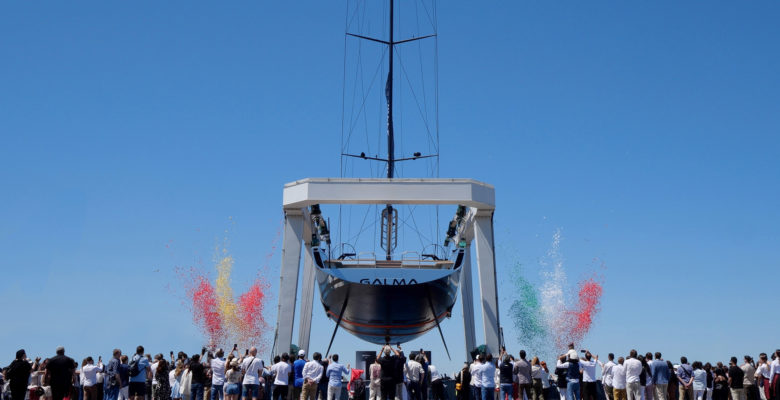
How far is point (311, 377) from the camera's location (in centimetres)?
1529

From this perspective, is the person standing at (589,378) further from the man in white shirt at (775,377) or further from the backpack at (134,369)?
the backpack at (134,369)

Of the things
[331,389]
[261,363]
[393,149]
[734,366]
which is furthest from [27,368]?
[393,149]

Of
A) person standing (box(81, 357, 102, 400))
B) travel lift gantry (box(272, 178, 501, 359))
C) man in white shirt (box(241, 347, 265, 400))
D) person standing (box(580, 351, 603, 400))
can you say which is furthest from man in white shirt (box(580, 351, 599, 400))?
person standing (box(81, 357, 102, 400))

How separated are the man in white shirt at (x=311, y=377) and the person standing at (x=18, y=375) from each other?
5536mm

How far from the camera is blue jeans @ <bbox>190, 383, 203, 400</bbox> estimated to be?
1580cm

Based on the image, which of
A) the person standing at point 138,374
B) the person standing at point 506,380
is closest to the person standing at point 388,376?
the person standing at point 506,380

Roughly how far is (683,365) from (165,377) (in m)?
12.6

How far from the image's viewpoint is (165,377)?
618 inches

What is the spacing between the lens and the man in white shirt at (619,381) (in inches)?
642

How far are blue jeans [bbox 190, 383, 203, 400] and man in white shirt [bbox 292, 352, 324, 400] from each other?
2.42 meters

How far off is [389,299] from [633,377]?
10.8m

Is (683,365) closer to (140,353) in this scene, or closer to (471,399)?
(471,399)

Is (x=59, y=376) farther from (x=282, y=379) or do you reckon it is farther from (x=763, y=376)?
(x=763, y=376)

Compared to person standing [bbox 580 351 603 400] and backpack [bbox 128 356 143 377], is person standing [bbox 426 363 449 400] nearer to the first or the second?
person standing [bbox 580 351 603 400]
